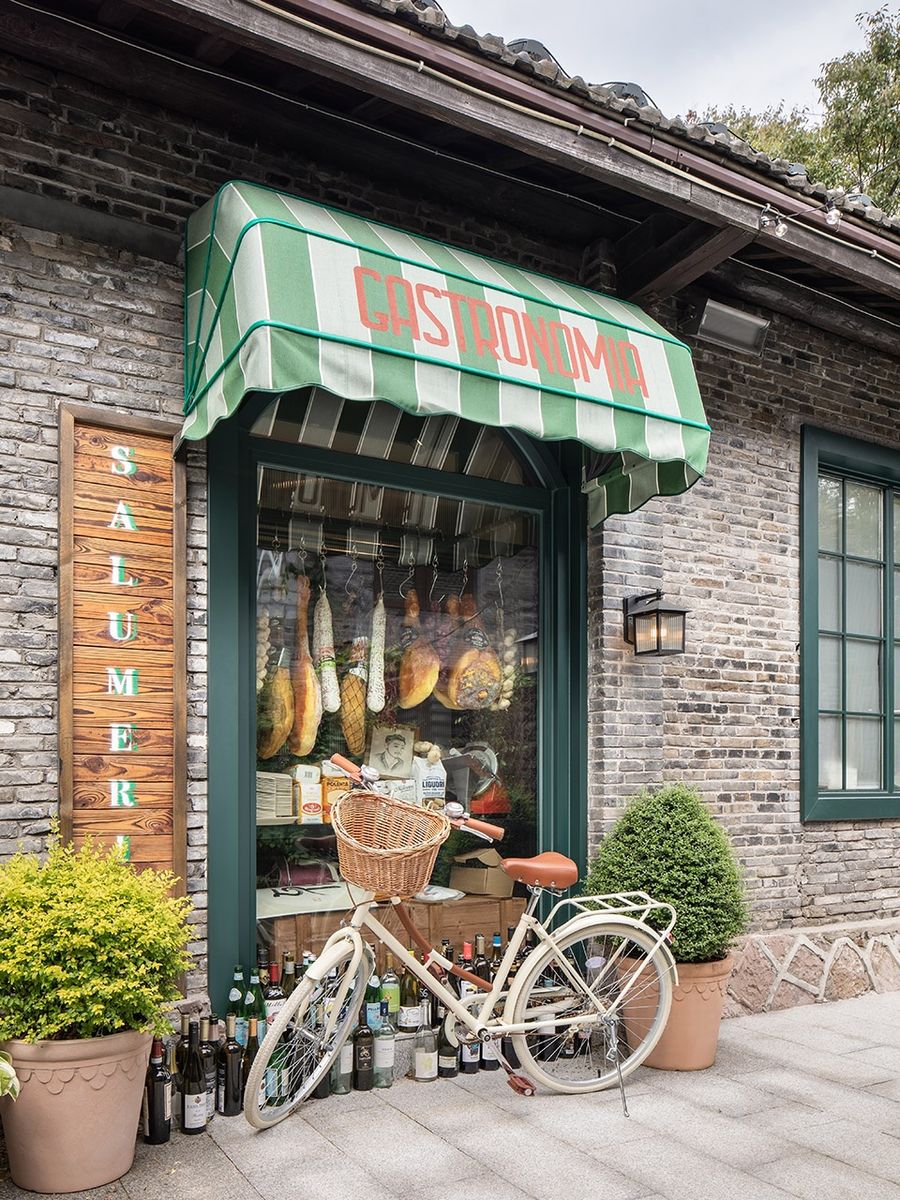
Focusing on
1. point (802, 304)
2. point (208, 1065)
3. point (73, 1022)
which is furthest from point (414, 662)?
point (802, 304)

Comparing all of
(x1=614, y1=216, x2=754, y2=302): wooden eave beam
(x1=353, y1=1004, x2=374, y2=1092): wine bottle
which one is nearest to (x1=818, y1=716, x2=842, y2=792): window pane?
(x1=614, y1=216, x2=754, y2=302): wooden eave beam

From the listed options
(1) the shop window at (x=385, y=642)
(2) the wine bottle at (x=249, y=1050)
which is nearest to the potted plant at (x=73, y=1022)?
(2) the wine bottle at (x=249, y=1050)

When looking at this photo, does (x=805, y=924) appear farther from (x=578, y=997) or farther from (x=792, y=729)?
(x=578, y=997)

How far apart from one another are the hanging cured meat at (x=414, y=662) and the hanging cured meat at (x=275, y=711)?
638mm

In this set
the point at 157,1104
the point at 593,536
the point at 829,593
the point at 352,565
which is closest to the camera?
the point at 157,1104

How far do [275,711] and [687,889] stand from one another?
6.70 feet

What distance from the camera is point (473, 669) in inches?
210

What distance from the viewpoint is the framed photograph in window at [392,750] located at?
502 centimetres

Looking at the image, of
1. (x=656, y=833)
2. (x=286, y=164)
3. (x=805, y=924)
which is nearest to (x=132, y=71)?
(x=286, y=164)

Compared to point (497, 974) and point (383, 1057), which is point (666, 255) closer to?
point (497, 974)

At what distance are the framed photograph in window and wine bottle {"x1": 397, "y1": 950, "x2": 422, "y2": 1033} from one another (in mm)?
908

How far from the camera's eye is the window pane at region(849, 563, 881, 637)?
684cm

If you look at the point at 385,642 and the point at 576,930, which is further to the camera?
the point at 385,642

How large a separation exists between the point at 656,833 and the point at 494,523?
1.81 meters
